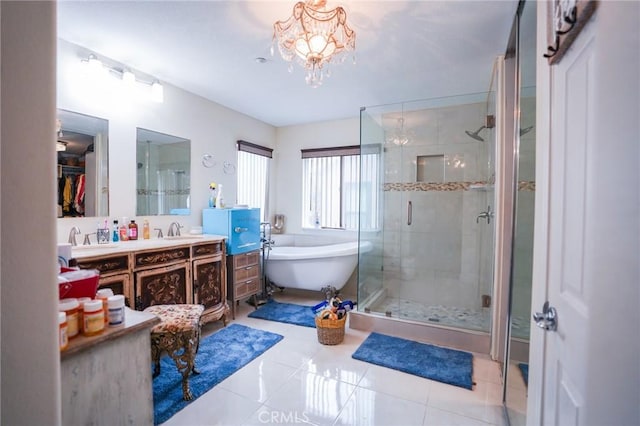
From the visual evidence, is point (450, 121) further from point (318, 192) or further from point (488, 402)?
point (488, 402)

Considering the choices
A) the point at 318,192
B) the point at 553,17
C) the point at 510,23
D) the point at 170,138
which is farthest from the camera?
the point at 318,192

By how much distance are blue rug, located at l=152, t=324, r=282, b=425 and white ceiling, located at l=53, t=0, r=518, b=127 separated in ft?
7.91

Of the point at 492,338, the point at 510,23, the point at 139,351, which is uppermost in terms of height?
the point at 510,23

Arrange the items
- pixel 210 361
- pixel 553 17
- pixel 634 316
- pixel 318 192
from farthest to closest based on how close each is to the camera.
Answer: pixel 318 192 < pixel 210 361 < pixel 553 17 < pixel 634 316

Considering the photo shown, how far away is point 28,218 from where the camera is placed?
0.59 m

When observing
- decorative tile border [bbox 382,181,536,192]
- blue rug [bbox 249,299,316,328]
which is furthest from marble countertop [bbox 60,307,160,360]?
decorative tile border [bbox 382,181,536,192]

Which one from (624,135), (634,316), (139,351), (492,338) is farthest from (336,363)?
(624,135)

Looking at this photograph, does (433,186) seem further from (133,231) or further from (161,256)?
(133,231)

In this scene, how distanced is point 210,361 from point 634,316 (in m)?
2.41

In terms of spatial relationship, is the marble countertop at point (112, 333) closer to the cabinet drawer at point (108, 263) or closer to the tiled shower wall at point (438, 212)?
the cabinet drawer at point (108, 263)

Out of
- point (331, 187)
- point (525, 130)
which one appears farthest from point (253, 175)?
point (525, 130)

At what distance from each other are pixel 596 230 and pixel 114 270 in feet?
8.15

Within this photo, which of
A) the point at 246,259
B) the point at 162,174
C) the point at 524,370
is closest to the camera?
the point at 524,370

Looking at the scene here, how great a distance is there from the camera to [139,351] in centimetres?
104
